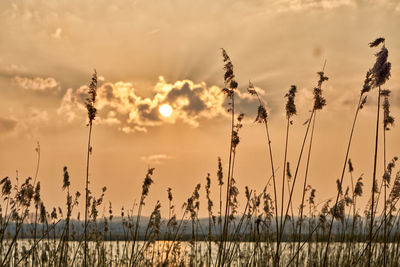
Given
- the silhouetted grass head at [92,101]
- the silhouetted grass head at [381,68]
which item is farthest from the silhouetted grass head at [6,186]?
the silhouetted grass head at [381,68]

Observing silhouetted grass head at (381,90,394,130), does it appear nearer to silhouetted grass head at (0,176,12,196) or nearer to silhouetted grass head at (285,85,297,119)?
silhouetted grass head at (285,85,297,119)

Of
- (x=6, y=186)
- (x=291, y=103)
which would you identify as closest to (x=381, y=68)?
(x=291, y=103)

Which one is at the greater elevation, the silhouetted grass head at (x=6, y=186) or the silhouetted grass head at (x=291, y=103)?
the silhouetted grass head at (x=291, y=103)

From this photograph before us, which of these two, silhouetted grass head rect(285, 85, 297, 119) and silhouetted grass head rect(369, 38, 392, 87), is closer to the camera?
silhouetted grass head rect(369, 38, 392, 87)

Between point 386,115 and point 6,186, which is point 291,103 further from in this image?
point 6,186

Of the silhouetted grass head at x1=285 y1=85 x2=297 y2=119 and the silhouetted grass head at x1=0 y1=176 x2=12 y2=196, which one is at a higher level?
the silhouetted grass head at x1=285 y1=85 x2=297 y2=119

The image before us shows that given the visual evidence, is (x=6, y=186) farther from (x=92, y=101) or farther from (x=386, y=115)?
(x=386, y=115)

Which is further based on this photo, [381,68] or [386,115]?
[386,115]

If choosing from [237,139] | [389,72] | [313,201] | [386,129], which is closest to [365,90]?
[389,72]

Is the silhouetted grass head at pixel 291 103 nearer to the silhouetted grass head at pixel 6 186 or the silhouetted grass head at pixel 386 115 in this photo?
the silhouetted grass head at pixel 386 115

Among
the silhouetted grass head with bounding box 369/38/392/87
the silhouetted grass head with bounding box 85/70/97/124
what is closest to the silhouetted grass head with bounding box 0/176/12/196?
the silhouetted grass head with bounding box 85/70/97/124

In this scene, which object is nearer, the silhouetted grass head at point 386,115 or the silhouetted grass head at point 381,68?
the silhouetted grass head at point 381,68

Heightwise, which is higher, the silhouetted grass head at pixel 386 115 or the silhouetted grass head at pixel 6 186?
the silhouetted grass head at pixel 386 115

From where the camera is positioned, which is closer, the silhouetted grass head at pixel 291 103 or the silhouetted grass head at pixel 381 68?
the silhouetted grass head at pixel 381 68
